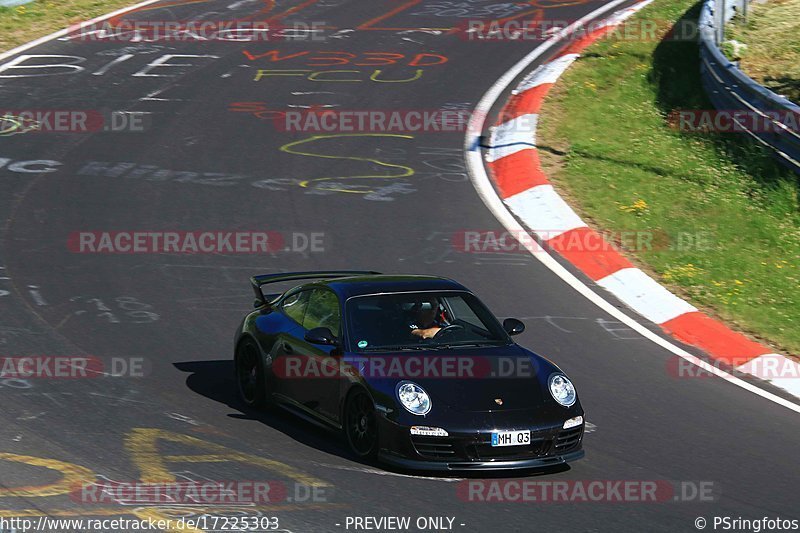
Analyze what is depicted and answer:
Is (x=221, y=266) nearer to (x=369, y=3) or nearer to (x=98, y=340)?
(x=98, y=340)

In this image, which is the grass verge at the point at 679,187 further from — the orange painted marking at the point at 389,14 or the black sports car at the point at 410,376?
the orange painted marking at the point at 389,14

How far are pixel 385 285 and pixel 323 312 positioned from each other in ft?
1.73

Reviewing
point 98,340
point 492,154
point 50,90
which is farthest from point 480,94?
point 98,340

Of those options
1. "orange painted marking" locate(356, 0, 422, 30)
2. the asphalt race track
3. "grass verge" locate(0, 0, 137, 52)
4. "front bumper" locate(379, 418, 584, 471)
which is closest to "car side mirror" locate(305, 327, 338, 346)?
the asphalt race track

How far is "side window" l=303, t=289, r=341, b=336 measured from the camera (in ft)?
29.4

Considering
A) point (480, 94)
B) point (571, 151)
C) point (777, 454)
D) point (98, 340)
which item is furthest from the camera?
point (480, 94)

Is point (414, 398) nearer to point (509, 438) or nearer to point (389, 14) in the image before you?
point (509, 438)

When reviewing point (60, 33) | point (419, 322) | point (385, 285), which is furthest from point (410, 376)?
point (60, 33)

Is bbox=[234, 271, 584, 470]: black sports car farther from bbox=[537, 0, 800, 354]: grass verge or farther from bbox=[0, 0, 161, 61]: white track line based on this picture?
bbox=[0, 0, 161, 61]: white track line

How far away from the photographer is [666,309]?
38.9ft

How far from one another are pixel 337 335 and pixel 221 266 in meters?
4.52

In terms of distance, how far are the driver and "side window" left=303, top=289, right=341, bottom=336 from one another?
0.58 m

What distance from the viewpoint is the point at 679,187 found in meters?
14.5

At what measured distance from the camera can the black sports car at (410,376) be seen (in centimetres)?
774
